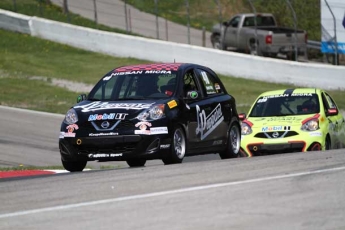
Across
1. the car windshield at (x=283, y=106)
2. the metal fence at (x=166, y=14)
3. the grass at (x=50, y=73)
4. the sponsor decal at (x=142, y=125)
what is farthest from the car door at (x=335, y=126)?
the metal fence at (x=166, y=14)

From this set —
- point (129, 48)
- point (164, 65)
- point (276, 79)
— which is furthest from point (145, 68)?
point (129, 48)

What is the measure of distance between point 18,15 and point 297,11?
10.4 metres

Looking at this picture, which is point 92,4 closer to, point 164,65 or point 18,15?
point 18,15

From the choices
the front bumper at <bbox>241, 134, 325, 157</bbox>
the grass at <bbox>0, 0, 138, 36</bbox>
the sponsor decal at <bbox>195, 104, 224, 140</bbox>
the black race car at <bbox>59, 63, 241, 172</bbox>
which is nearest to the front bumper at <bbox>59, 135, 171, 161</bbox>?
the black race car at <bbox>59, 63, 241, 172</bbox>

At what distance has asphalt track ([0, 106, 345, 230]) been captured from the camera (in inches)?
342

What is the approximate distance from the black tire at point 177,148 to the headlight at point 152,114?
379mm

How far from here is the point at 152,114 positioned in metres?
13.9

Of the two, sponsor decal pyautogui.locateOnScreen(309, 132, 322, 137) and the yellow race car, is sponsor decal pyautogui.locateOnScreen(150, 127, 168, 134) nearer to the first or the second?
the yellow race car

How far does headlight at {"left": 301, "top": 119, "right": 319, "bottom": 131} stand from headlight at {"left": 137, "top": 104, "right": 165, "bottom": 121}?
416 cm

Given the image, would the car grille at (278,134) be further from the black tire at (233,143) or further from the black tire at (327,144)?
the black tire at (233,143)

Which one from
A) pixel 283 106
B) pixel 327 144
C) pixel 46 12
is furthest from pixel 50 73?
pixel 327 144

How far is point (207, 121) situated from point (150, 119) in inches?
68.5

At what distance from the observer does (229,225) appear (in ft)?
27.8

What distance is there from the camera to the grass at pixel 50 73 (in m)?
27.6
